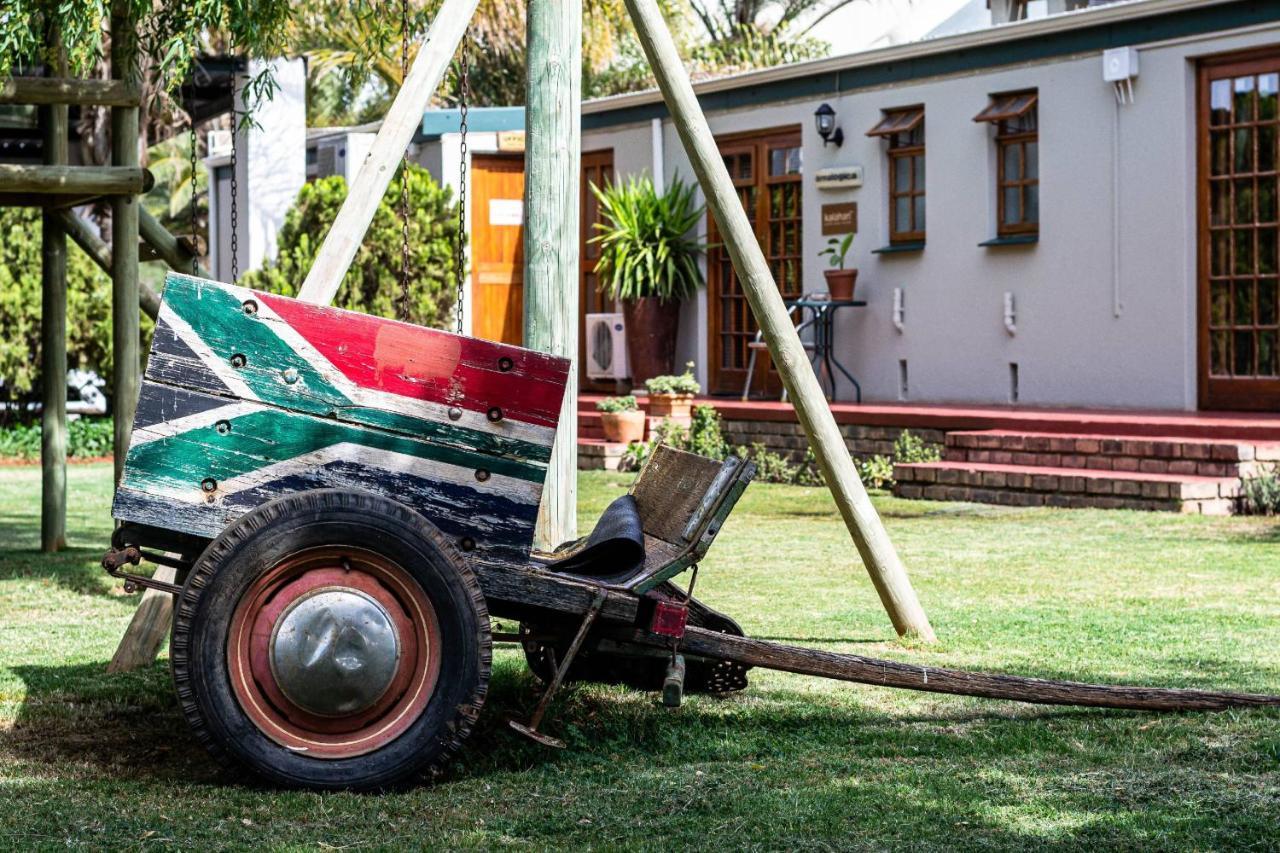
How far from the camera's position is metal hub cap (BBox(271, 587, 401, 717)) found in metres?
4.19

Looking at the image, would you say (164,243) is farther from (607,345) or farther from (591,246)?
(591,246)

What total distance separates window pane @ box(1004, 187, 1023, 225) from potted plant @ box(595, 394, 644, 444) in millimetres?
3727

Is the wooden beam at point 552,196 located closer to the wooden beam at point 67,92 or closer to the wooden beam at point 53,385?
the wooden beam at point 67,92

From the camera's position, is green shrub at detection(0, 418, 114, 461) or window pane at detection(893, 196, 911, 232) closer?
window pane at detection(893, 196, 911, 232)

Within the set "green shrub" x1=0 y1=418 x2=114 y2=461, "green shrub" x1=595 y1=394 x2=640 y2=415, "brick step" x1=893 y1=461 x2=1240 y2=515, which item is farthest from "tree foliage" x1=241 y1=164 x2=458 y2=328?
"brick step" x1=893 y1=461 x2=1240 y2=515

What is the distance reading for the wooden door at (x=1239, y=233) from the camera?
13000 millimetres

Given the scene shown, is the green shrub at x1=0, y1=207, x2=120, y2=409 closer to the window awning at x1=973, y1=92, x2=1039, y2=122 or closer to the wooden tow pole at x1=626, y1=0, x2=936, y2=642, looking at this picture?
the window awning at x1=973, y1=92, x2=1039, y2=122

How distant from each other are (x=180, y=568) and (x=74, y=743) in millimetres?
669

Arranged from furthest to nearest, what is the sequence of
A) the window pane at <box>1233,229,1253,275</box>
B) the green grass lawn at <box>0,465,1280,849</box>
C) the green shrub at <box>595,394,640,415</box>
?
the green shrub at <box>595,394,640,415</box> < the window pane at <box>1233,229,1253,275</box> < the green grass lawn at <box>0,465,1280,849</box>

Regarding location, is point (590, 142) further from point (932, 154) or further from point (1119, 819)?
point (1119, 819)

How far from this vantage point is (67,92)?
327 inches

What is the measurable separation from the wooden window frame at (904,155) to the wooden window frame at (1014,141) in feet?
2.56

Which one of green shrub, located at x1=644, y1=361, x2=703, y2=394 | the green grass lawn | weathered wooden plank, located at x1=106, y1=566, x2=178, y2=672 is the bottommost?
the green grass lawn

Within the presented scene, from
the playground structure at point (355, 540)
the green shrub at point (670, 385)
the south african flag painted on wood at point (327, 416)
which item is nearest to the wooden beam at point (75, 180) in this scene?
the playground structure at point (355, 540)
